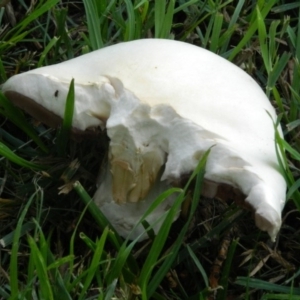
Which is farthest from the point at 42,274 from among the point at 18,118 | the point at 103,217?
the point at 18,118

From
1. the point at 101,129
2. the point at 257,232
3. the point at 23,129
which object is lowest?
the point at 257,232

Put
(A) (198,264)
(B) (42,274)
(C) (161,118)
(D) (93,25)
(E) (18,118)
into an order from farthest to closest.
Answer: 1. (D) (93,25)
2. (E) (18,118)
3. (A) (198,264)
4. (C) (161,118)
5. (B) (42,274)

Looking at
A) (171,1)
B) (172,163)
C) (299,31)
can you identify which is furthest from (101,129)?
(299,31)

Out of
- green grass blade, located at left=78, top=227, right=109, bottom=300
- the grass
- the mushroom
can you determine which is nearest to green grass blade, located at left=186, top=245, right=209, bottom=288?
the grass

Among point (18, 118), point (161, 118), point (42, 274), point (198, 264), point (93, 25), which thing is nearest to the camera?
point (42, 274)

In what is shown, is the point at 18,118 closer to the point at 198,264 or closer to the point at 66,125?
the point at 66,125

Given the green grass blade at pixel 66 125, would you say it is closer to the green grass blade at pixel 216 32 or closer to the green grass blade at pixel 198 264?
the green grass blade at pixel 198 264

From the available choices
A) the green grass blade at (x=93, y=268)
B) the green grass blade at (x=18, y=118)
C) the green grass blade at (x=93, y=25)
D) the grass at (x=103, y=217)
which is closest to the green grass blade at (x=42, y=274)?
the grass at (x=103, y=217)

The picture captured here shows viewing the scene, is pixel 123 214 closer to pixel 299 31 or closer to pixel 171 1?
pixel 171 1
